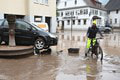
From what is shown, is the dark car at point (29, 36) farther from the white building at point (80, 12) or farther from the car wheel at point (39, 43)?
the white building at point (80, 12)

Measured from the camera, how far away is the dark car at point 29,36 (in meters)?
11.2

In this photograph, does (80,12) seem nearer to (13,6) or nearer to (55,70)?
(13,6)

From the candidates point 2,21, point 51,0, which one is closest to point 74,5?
point 51,0

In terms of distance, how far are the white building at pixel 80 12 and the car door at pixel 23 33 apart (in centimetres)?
4026

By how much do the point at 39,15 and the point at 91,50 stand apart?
1716 centimetres

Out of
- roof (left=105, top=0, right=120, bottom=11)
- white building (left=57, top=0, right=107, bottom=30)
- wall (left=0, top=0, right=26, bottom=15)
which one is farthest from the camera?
roof (left=105, top=0, right=120, bottom=11)

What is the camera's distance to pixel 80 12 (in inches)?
2240

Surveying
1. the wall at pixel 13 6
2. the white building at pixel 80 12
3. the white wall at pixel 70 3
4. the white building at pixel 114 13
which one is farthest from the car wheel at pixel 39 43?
the white building at pixel 114 13

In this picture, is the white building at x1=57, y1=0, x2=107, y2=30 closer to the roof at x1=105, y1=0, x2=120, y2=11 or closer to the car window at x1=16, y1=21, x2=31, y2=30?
the roof at x1=105, y1=0, x2=120, y2=11

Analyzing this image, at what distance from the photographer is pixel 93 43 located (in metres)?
9.89

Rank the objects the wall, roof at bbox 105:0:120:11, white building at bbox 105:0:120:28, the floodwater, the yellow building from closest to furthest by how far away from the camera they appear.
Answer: the floodwater, the wall, the yellow building, white building at bbox 105:0:120:28, roof at bbox 105:0:120:11

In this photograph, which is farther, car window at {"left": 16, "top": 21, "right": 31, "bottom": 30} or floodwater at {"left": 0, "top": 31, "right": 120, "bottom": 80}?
car window at {"left": 16, "top": 21, "right": 31, "bottom": 30}

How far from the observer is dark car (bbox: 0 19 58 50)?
11.2 metres

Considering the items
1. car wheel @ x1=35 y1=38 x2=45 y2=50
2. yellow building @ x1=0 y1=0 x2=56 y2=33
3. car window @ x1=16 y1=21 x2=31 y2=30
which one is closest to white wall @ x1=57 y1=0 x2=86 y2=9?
yellow building @ x1=0 y1=0 x2=56 y2=33
